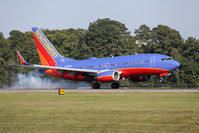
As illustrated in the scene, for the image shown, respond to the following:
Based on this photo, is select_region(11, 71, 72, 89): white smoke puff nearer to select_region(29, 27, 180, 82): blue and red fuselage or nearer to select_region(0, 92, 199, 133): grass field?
select_region(29, 27, 180, 82): blue and red fuselage

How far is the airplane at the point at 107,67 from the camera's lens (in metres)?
50.2

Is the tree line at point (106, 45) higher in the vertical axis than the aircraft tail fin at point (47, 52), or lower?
higher

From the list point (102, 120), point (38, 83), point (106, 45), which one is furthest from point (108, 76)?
point (106, 45)

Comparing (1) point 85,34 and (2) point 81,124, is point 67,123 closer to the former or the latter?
(2) point 81,124

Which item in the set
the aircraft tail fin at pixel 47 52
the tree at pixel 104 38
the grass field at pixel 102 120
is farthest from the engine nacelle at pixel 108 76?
the tree at pixel 104 38

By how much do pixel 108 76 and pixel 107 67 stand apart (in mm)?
3354

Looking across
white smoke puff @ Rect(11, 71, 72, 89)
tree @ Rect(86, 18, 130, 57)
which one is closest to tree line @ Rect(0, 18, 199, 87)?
tree @ Rect(86, 18, 130, 57)

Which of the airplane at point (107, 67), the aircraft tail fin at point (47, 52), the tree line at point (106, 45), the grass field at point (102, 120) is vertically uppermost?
the tree line at point (106, 45)

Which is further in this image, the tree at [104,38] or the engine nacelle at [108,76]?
the tree at [104,38]

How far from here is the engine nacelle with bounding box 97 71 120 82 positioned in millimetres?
51250

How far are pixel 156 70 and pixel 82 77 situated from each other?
1189 cm

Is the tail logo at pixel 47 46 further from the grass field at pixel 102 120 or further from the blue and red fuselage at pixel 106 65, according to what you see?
the grass field at pixel 102 120

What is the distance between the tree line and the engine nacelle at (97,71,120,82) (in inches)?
1120

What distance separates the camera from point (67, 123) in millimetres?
19016
